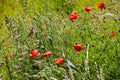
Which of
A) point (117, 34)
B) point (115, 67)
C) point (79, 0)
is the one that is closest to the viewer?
point (115, 67)

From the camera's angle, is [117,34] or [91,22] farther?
[91,22]

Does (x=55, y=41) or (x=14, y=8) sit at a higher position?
(x=55, y=41)

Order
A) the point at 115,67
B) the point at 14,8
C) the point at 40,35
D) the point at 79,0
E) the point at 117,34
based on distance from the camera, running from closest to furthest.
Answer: the point at 115,67
the point at 117,34
the point at 40,35
the point at 79,0
the point at 14,8

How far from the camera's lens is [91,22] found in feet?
14.6

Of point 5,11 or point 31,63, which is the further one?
point 5,11

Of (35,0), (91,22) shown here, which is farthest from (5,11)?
(91,22)

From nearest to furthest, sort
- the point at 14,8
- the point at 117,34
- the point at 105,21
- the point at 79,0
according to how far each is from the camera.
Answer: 1. the point at 117,34
2. the point at 105,21
3. the point at 79,0
4. the point at 14,8

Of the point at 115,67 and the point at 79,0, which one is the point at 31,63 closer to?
the point at 115,67

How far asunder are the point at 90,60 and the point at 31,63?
1.89 feet

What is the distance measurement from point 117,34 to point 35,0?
3.12 meters

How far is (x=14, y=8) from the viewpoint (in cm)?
691

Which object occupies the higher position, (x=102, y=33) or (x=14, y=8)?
(x=102, y=33)

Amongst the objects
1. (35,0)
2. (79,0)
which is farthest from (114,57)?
(35,0)

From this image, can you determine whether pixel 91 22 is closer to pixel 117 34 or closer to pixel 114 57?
pixel 117 34
